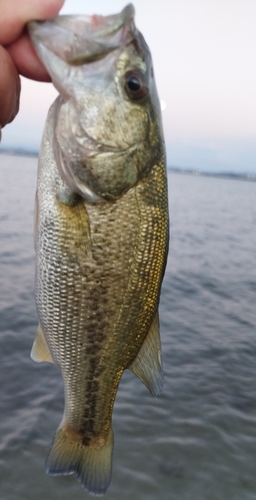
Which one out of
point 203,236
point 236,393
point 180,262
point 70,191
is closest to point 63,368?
Answer: point 70,191

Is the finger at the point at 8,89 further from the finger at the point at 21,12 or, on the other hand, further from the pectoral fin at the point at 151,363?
the pectoral fin at the point at 151,363

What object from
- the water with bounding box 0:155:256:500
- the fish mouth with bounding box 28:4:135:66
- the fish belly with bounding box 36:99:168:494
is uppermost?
the fish mouth with bounding box 28:4:135:66

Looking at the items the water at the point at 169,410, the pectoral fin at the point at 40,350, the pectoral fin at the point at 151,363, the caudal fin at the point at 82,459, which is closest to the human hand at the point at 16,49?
the pectoral fin at the point at 40,350

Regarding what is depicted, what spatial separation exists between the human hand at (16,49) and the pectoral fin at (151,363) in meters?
1.38

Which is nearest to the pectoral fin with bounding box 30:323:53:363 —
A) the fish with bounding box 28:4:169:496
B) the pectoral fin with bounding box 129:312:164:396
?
the fish with bounding box 28:4:169:496

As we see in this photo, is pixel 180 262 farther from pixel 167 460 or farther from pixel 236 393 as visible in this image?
pixel 167 460

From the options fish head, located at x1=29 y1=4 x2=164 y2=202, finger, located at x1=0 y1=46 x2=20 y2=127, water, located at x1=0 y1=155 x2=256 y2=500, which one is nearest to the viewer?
finger, located at x1=0 y1=46 x2=20 y2=127

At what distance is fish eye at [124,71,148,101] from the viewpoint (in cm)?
218

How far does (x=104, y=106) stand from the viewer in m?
2.16

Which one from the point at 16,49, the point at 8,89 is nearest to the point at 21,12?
the point at 16,49

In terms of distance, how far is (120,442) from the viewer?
624 cm

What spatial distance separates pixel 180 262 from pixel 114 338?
1434 cm

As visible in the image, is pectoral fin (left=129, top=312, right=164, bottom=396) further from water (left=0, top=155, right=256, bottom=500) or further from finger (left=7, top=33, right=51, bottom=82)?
water (left=0, top=155, right=256, bottom=500)

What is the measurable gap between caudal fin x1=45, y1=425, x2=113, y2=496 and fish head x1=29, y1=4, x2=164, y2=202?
1510 millimetres
